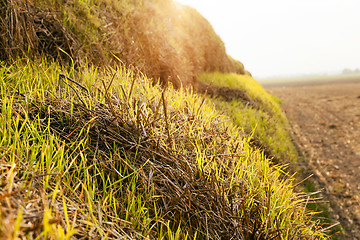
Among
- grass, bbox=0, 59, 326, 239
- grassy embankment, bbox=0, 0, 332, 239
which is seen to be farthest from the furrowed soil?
grass, bbox=0, 59, 326, 239

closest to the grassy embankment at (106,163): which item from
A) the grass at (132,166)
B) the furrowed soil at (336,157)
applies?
the grass at (132,166)

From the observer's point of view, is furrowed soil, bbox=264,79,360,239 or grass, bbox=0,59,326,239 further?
furrowed soil, bbox=264,79,360,239

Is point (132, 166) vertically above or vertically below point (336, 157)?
above

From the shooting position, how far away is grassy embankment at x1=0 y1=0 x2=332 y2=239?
1195 mm

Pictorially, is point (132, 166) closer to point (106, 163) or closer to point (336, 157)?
point (106, 163)

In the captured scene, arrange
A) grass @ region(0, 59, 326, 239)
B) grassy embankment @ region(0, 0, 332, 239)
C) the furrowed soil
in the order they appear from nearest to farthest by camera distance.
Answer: grassy embankment @ region(0, 0, 332, 239) < grass @ region(0, 59, 326, 239) < the furrowed soil

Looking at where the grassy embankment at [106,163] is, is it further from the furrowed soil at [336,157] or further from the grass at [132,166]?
the furrowed soil at [336,157]

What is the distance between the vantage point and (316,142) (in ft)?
23.6

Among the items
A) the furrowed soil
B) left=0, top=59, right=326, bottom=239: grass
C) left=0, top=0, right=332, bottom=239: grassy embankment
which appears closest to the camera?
left=0, top=0, right=332, bottom=239: grassy embankment

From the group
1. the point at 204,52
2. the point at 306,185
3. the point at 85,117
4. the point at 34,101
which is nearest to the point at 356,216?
the point at 306,185

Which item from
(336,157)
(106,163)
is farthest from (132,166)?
(336,157)

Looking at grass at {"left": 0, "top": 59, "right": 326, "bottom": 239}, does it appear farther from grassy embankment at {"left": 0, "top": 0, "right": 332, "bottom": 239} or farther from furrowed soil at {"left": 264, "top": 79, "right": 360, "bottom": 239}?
furrowed soil at {"left": 264, "top": 79, "right": 360, "bottom": 239}

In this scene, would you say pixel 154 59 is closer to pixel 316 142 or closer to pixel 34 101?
pixel 34 101

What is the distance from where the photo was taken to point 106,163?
1.71m
